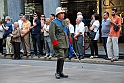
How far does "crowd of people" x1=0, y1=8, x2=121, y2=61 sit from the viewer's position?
1101cm

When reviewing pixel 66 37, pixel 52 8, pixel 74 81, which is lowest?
pixel 74 81

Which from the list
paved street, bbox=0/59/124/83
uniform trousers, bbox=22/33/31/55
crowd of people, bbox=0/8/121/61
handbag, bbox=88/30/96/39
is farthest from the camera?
uniform trousers, bbox=22/33/31/55

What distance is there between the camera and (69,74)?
9.12 meters

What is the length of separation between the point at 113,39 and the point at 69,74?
2680 mm

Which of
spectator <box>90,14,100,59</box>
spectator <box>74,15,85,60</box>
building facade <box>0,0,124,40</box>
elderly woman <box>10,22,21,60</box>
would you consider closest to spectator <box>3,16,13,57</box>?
elderly woman <box>10,22,21,60</box>

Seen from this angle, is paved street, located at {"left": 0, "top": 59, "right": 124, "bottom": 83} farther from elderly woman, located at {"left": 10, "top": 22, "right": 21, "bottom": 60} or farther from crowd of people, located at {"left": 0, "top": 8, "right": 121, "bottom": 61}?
elderly woman, located at {"left": 10, "top": 22, "right": 21, "bottom": 60}

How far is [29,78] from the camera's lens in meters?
8.61

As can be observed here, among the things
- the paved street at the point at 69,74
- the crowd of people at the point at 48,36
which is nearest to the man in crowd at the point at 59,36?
the paved street at the point at 69,74

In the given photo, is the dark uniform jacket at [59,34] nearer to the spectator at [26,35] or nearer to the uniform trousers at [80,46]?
the uniform trousers at [80,46]

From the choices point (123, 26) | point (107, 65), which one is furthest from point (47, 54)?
point (123, 26)

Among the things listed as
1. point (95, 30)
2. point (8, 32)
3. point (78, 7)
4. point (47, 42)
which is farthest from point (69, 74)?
point (78, 7)

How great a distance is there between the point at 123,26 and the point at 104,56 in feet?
15.8

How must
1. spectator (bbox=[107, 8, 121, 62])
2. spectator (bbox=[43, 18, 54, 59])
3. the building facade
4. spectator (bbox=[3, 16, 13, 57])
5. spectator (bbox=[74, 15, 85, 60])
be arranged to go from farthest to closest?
1. the building facade
2. spectator (bbox=[3, 16, 13, 57])
3. spectator (bbox=[43, 18, 54, 59])
4. spectator (bbox=[74, 15, 85, 60])
5. spectator (bbox=[107, 8, 121, 62])

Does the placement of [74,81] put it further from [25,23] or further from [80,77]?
[25,23]
